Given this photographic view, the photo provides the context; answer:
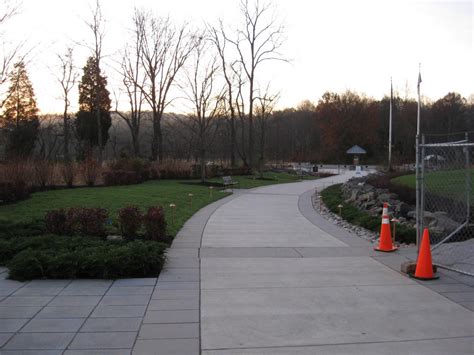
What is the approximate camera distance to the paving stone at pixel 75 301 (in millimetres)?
5285

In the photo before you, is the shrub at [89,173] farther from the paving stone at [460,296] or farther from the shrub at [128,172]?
the paving stone at [460,296]

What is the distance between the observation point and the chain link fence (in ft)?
22.1

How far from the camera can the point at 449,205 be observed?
12.4m

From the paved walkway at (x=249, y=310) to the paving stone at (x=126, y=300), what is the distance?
0.04 ft

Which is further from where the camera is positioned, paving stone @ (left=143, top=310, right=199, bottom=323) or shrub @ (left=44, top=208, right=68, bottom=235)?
shrub @ (left=44, top=208, right=68, bottom=235)

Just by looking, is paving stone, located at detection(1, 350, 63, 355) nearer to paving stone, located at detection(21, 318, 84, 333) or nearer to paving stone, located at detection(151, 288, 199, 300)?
paving stone, located at detection(21, 318, 84, 333)

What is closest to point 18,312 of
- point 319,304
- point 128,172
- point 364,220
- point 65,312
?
point 65,312

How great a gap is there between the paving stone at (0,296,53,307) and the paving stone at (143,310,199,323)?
4.30 ft

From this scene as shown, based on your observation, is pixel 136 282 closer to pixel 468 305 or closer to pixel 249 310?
pixel 249 310

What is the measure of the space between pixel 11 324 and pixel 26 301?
A: 2.57 feet

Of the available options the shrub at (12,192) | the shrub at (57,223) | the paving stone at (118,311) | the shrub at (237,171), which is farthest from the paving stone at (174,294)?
the shrub at (237,171)

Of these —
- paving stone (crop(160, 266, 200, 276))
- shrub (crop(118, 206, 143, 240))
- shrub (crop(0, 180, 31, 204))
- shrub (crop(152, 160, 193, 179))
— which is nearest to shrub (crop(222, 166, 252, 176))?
shrub (crop(152, 160, 193, 179))

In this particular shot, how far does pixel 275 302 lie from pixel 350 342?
1338 millimetres

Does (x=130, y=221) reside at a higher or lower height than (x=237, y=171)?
lower
